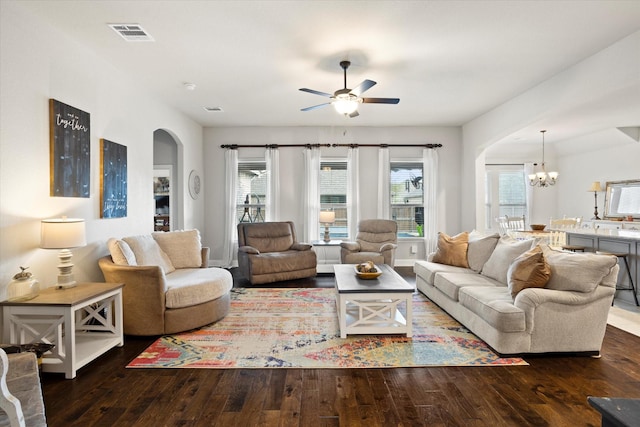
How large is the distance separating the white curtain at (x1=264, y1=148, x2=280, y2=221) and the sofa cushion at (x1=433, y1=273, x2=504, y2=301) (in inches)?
145

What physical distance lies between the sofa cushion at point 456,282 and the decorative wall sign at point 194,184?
4.49 metres

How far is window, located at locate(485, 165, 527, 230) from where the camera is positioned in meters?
8.99

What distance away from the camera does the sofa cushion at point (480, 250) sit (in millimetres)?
4203

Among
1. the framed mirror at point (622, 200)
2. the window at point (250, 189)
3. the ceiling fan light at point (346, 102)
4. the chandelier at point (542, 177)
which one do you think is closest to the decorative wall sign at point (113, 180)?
the ceiling fan light at point (346, 102)

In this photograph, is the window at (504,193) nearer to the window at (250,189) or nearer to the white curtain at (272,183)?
the white curtain at (272,183)

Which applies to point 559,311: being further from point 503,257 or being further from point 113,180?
point 113,180

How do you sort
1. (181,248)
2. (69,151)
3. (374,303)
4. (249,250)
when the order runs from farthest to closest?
(249,250), (181,248), (374,303), (69,151)

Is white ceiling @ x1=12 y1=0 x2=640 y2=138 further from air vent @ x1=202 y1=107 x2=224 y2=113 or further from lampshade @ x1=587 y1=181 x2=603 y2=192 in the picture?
lampshade @ x1=587 y1=181 x2=603 y2=192

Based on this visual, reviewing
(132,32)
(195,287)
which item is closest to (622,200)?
(195,287)

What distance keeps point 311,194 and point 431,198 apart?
241 centimetres

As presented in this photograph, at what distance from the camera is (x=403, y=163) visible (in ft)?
23.3

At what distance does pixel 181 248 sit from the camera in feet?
14.5

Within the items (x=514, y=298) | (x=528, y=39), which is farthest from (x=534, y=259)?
(x=528, y=39)

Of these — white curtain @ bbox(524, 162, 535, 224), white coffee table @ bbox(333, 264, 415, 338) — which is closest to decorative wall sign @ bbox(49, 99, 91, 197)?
white coffee table @ bbox(333, 264, 415, 338)
